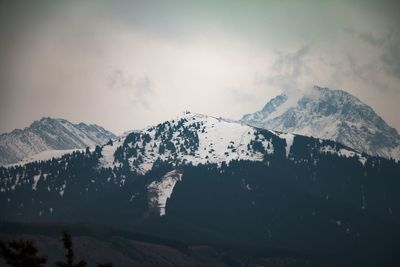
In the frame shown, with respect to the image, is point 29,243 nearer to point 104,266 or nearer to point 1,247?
point 1,247

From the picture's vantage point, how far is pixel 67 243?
77.9 m

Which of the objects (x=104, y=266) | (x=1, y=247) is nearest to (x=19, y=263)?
(x=1, y=247)

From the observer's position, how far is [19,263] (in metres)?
77.5

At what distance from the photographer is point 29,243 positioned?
252 ft

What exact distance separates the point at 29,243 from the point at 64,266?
14.3 ft

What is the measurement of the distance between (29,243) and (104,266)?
8.05 m

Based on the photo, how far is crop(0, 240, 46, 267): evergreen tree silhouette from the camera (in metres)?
76.5

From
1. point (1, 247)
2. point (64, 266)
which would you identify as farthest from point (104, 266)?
point (1, 247)

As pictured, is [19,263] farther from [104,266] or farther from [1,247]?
[104,266]

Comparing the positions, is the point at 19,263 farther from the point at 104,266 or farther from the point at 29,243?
the point at 104,266

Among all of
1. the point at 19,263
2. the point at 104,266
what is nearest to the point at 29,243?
the point at 19,263

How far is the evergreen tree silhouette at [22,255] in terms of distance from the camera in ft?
251

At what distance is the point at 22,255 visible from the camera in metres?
77.8
